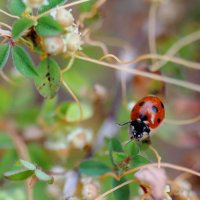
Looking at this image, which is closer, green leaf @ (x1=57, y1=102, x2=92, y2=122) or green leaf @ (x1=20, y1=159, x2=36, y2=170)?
green leaf @ (x1=20, y1=159, x2=36, y2=170)

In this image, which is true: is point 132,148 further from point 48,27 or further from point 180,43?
point 180,43

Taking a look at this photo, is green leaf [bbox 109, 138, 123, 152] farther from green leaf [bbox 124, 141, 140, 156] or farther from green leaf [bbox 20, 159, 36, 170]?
green leaf [bbox 20, 159, 36, 170]

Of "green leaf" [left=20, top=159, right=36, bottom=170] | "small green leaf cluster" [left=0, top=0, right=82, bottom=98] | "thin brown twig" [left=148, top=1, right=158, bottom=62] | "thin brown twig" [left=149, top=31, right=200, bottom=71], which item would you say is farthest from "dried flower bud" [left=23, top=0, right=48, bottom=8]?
"thin brown twig" [left=148, top=1, right=158, bottom=62]

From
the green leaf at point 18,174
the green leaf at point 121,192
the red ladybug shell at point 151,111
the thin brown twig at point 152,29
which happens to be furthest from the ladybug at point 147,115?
the thin brown twig at point 152,29

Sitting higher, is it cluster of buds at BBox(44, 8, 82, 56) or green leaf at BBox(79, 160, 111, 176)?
cluster of buds at BBox(44, 8, 82, 56)

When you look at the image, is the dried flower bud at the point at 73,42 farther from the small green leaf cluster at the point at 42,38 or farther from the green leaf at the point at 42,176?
the green leaf at the point at 42,176

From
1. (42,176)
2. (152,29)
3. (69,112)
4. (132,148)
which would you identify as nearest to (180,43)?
(152,29)

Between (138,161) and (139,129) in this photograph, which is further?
(139,129)
